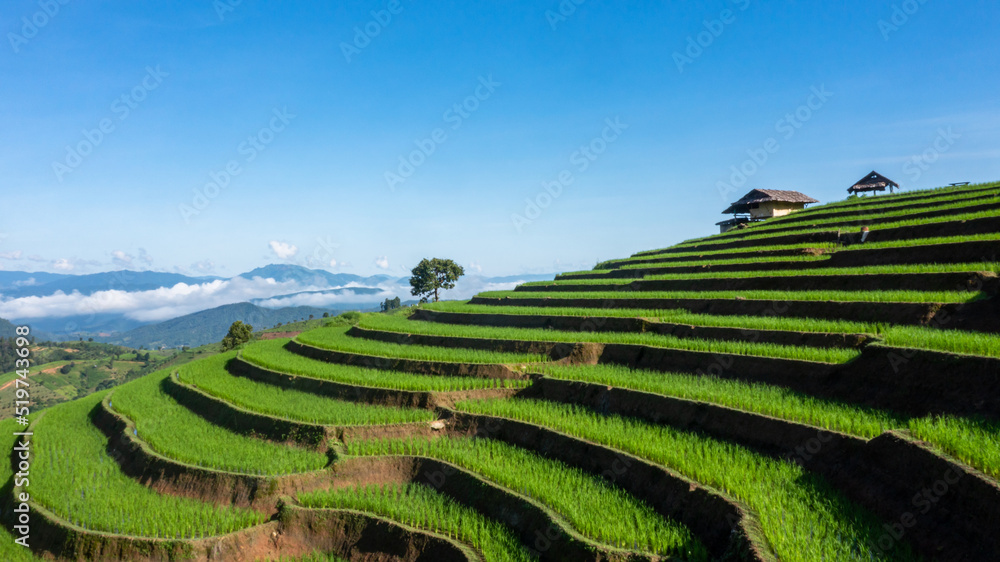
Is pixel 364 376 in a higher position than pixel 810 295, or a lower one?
lower

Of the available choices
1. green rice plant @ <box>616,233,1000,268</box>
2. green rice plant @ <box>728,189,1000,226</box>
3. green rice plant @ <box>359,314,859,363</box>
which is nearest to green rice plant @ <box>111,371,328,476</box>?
green rice plant @ <box>359,314,859,363</box>

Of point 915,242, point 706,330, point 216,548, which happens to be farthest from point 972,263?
point 216,548

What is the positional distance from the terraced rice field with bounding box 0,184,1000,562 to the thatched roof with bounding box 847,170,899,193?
54.3 ft

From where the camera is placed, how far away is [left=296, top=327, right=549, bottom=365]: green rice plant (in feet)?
46.1

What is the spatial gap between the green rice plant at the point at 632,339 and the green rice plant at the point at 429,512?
20.0ft

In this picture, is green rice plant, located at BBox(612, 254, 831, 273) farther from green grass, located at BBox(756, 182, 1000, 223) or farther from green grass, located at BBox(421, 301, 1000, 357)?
green grass, located at BBox(756, 182, 1000, 223)

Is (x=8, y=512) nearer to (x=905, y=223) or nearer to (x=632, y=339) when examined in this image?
(x=632, y=339)

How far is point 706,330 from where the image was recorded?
496 inches

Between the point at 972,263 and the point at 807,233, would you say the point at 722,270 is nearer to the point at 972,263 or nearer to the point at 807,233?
the point at 807,233

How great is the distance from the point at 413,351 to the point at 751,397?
10.1 m

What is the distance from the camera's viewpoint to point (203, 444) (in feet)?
37.4

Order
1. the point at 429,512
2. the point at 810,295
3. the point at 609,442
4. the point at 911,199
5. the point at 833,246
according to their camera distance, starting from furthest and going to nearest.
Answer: the point at 911,199, the point at 833,246, the point at 810,295, the point at 609,442, the point at 429,512

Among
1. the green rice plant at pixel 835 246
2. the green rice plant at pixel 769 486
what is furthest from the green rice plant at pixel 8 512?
the green rice plant at pixel 835 246

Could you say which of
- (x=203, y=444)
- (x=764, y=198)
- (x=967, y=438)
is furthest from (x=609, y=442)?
(x=764, y=198)
